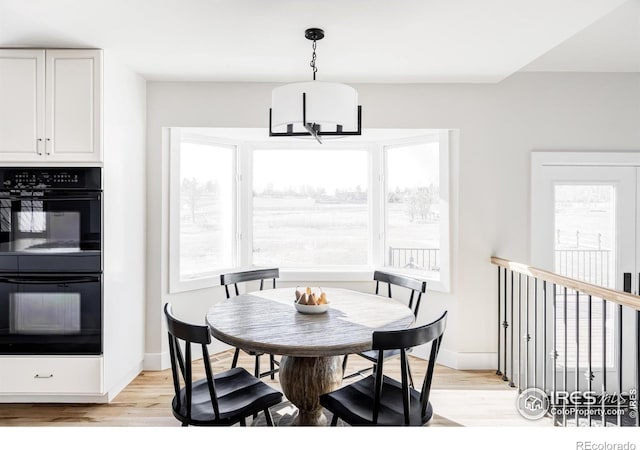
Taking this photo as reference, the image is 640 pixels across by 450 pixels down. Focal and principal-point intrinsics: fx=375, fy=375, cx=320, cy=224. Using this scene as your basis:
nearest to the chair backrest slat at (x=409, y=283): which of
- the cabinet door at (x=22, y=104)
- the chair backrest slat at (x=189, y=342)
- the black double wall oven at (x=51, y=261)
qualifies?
the chair backrest slat at (x=189, y=342)

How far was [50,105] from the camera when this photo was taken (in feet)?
8.29

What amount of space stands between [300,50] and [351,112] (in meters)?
0.91

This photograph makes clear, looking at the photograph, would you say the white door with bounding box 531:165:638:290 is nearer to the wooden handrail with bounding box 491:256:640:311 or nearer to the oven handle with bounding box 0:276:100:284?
the wooden handrail with bounding box 491:256:640:311

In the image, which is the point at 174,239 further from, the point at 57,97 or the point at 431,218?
the point at 431,218

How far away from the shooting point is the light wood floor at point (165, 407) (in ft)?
7.82

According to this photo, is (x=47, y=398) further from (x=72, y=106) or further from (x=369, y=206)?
(x=369, y=206)

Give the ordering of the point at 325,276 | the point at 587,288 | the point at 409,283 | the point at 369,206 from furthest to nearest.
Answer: the point at 369,206
the point at 325,276
the point at 409,283
the point at 587,288

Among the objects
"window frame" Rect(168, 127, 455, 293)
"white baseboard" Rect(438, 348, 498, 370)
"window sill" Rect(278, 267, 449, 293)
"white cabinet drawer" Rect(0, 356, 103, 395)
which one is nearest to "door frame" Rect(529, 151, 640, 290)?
"window frame" Rect(168, 127, 455, 293)

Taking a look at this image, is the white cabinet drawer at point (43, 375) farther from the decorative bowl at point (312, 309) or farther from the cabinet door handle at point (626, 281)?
the cabinet door handle at point (626, 281)

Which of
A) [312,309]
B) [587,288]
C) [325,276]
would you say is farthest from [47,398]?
[587,288]

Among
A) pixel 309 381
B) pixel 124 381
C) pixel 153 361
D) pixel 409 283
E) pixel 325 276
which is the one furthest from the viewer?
pixel 325 276

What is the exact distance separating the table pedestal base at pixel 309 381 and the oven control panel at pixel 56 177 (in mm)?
1772

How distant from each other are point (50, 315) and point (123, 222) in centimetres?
77

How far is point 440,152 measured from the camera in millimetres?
3311
